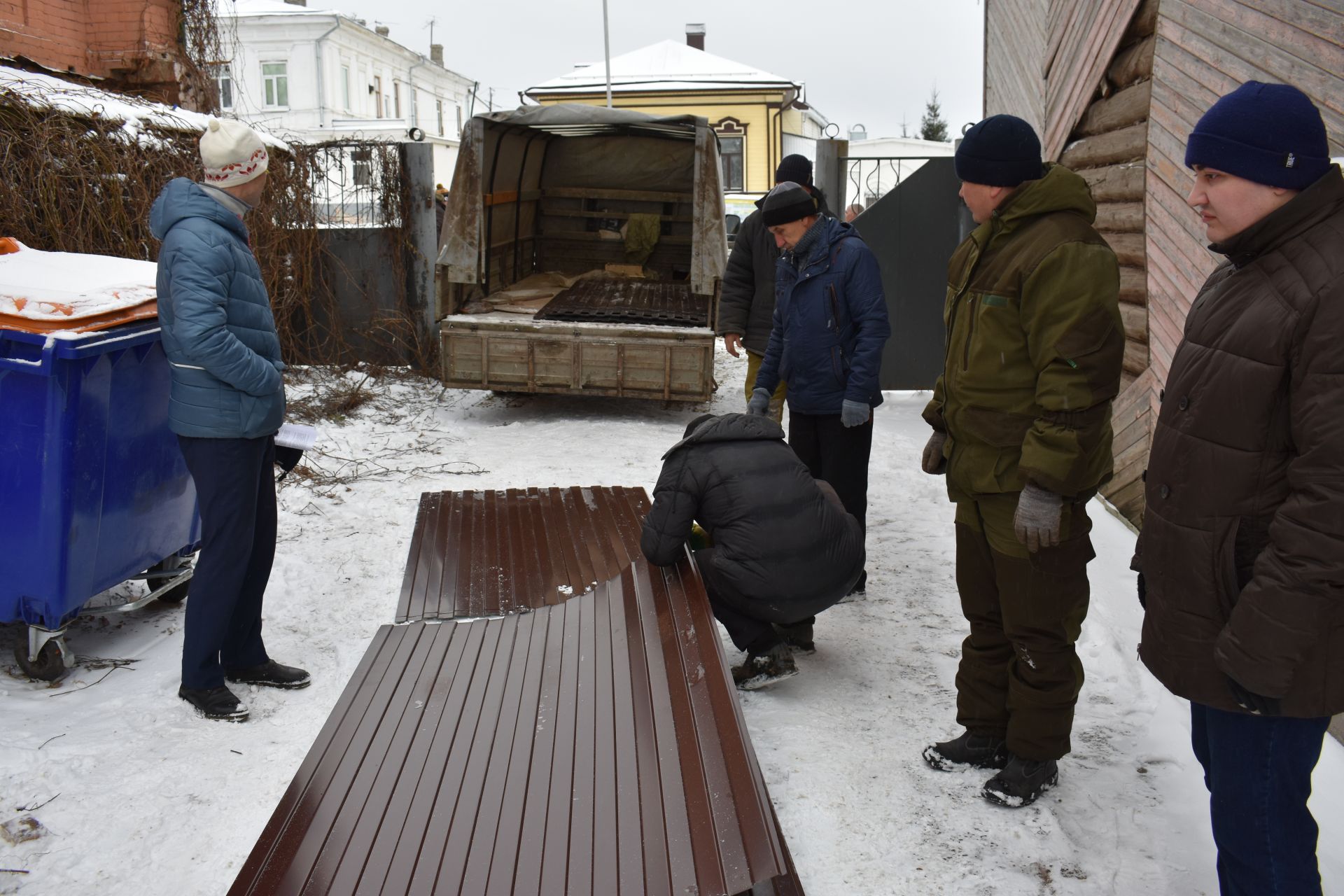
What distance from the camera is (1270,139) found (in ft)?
6.74

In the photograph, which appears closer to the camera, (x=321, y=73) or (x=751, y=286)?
(x=751, y=286)

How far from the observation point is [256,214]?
8.94 m

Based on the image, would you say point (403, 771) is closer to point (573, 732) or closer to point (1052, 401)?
point (573, 732)

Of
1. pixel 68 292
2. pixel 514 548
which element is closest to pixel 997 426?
pixel 514 548

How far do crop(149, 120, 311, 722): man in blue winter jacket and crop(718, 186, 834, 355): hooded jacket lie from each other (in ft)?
9.28

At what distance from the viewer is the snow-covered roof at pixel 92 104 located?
21.1 ft

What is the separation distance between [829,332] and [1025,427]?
1672 mm

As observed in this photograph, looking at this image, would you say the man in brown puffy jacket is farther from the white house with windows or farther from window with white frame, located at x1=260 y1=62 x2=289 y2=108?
window with white frame, located at x1=260 y1=62 x2=289 y2=108

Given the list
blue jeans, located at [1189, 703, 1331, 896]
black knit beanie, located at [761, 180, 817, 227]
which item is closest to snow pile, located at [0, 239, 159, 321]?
black knit beanie, located at [761, 180, 817, 227]

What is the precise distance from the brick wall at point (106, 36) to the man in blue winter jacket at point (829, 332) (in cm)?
845

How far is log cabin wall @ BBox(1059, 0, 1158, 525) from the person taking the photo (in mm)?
5590

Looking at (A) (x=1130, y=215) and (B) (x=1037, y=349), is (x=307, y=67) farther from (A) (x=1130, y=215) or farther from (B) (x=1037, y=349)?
(B) (x=1037, y=349)

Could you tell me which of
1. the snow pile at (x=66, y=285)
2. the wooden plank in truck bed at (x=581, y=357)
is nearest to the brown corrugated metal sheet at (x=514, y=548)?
the snow pile at (x=66, y=285)

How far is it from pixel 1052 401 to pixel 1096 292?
0.31 m
